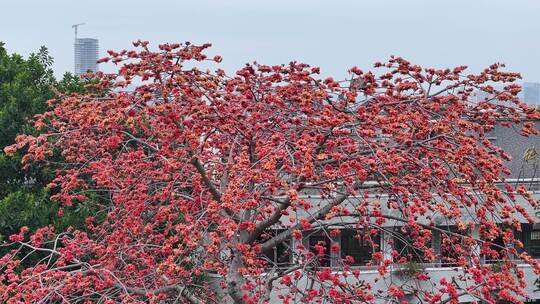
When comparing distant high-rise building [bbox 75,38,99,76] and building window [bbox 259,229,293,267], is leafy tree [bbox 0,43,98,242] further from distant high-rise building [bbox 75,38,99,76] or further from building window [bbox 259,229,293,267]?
distant high-rise building [bbox 75,38,99,76]

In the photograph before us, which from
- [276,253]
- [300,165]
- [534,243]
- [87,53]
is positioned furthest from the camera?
[87,53]

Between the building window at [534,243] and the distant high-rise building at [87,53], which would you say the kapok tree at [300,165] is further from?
the distant high-rise building at [87,53]

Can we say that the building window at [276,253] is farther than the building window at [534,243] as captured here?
No

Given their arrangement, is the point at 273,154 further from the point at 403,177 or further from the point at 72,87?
the point at 72,87

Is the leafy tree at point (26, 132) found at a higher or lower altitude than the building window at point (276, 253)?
higher

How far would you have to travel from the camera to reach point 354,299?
7.97 m

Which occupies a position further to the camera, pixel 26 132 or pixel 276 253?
pixel 26 132

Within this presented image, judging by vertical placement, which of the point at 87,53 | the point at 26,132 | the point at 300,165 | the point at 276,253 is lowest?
the point at 276,253

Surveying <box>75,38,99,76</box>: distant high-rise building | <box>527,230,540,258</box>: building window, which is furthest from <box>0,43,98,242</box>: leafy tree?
<box>75,38,99,76</box>: distant high-rise building

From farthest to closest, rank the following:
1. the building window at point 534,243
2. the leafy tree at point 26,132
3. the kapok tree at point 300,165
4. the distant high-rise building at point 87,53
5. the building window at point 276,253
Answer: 1. the distant high-rise building at point 87,53
2. the building window at point 534,243
3. the leafy tree at point 26,132
4. the building window at point 276,253
5. the kapok tree at point 300,165

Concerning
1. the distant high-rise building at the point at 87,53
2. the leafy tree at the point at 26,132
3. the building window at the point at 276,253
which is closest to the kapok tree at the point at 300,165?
the building window at the point at 276,253

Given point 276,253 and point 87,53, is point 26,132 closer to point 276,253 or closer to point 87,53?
point 276,253

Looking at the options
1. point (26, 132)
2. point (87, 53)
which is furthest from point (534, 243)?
point (87, 53)

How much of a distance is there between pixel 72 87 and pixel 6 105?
4.32ft
